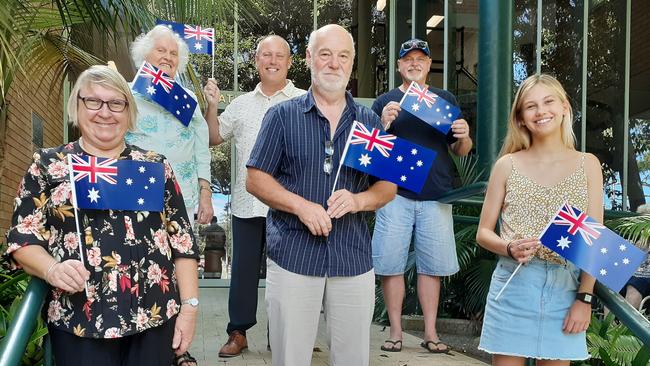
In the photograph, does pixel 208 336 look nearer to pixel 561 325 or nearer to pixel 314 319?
pixel 314 319

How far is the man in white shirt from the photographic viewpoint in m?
4.56

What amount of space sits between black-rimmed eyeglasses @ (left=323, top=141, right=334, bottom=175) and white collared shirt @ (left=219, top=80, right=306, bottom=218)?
1605mm

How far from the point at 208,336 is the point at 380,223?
5.45 ft

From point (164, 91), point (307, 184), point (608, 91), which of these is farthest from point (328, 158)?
point (608, 91)

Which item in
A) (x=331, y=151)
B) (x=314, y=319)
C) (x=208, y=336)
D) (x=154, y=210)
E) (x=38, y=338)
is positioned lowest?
(x=208, y=336)

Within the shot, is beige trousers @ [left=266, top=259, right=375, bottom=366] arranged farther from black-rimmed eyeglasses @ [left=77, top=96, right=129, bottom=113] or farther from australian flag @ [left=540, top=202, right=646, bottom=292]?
black-rimmed eyeglasses @ [left=77, top=96, right=129, bottom=113]

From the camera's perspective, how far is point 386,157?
308cm

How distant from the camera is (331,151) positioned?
3055mm

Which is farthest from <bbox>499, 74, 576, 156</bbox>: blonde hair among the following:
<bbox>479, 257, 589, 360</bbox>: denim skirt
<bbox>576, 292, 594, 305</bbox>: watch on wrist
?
<bbox>576, 292, 594, 305</bbox>: watch on wrist

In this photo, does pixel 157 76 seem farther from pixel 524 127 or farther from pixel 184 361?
pixel 524 127

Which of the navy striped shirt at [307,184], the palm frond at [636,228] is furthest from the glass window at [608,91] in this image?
the navy striped shirt at [307,184]

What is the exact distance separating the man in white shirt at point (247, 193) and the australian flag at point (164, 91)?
56cm

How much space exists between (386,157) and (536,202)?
64cm

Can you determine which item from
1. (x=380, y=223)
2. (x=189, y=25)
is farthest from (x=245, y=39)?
(x=380, y=223)
